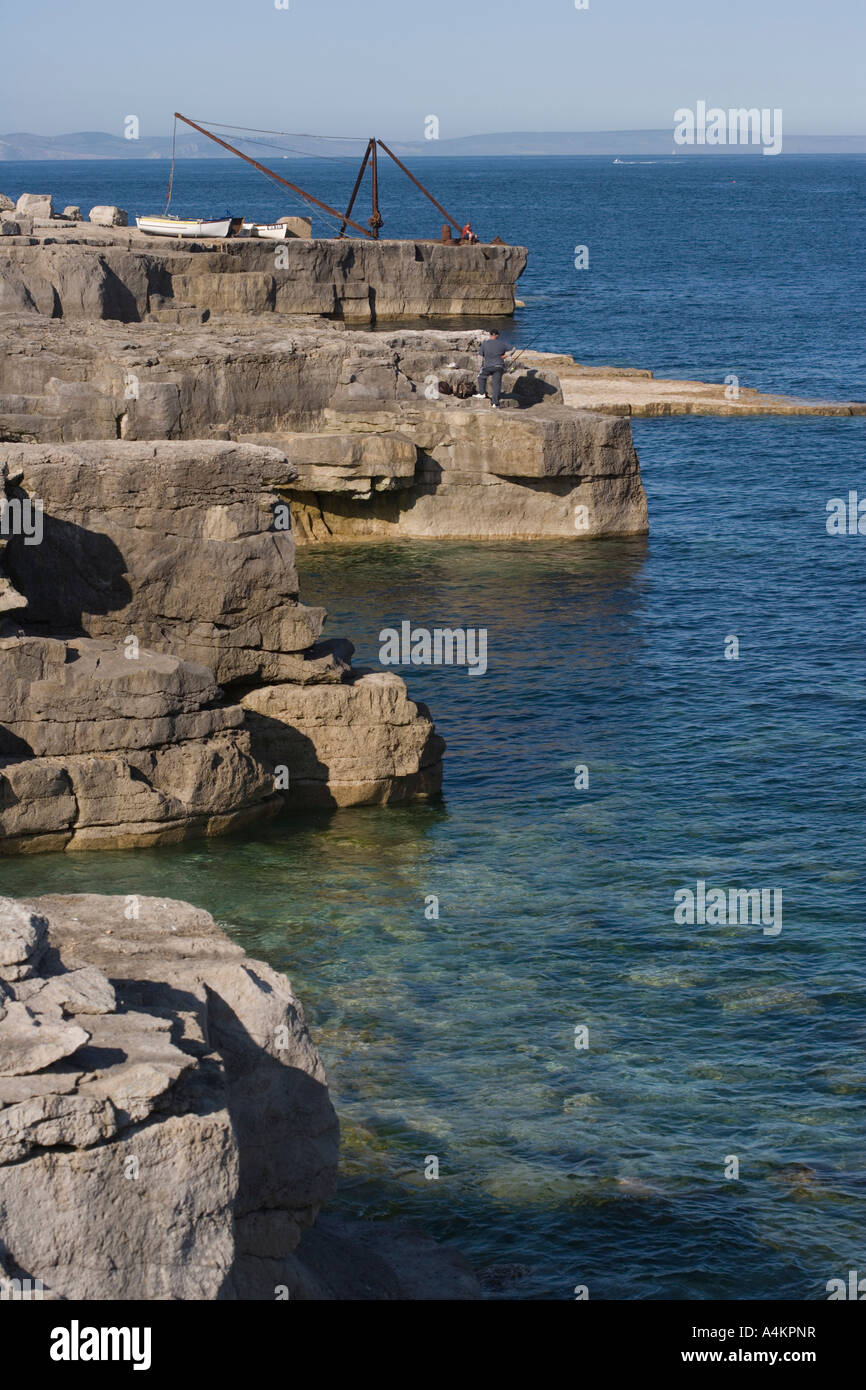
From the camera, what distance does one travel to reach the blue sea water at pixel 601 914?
50.0ft

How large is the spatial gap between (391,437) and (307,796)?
50.9ft

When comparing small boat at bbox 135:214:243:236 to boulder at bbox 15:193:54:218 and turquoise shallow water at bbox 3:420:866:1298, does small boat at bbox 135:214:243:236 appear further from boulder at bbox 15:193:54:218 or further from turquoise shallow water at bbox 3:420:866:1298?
turquoise shallow water at bbox 3:420:866:1298

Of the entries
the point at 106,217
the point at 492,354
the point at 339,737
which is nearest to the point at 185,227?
the point at 106,217

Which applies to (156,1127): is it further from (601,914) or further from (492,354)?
(492,354)

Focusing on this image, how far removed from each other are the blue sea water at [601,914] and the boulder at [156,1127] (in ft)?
8.99

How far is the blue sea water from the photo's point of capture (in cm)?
1524

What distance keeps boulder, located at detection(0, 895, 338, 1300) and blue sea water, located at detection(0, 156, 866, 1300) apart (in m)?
2.74

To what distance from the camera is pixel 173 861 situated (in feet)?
73.9

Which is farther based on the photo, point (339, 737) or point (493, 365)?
point (493, 365)

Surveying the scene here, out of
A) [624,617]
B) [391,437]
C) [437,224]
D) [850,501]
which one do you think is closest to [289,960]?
[624,617]

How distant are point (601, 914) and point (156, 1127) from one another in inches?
489

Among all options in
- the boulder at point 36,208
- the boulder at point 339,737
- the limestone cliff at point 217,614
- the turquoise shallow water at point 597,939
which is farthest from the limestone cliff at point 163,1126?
the boulder at point 36,208

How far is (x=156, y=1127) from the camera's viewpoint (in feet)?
32.7

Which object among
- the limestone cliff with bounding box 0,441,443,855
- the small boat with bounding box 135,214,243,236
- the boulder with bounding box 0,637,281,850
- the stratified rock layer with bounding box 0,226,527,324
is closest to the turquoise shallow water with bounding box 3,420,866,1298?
the boulder with bounding box 0,637,281,850
